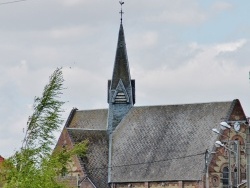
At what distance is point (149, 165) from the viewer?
9712cm

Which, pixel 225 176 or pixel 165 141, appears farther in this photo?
pixel 165 141

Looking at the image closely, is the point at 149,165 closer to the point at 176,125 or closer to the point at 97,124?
the point at 176,125

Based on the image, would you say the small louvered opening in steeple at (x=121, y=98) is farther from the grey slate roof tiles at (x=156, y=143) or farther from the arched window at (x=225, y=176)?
the arched window at (x=225, y=176)

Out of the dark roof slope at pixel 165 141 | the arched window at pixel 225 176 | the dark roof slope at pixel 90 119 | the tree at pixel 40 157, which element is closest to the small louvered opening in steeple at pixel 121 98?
the dark roof slope at pixel 165 141

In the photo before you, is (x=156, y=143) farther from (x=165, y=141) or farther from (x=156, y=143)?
(x=165, y=141)

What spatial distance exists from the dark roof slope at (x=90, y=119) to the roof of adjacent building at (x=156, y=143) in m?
2.69

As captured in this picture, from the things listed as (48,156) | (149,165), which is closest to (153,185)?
(149,165)

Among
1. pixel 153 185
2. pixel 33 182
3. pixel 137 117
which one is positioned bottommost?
pixel 33 182

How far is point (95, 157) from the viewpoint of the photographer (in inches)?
3935

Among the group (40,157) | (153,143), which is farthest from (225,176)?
(40,157)

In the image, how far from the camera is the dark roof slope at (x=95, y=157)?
98656 millimetres

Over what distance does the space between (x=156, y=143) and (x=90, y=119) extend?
1237 centimetres

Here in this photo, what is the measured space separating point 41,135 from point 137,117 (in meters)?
69.0

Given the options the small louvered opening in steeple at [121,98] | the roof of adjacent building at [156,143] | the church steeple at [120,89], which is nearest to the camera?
the roof of adjacent building at [156,143]
